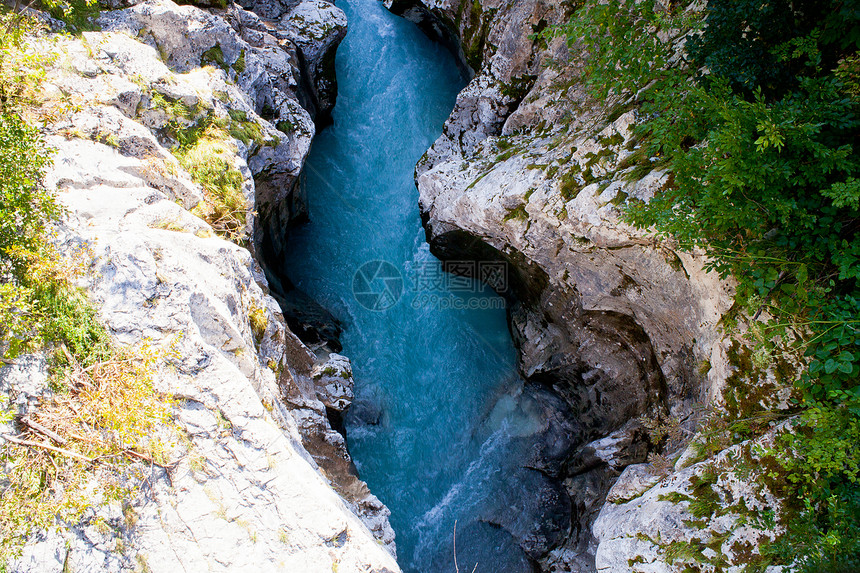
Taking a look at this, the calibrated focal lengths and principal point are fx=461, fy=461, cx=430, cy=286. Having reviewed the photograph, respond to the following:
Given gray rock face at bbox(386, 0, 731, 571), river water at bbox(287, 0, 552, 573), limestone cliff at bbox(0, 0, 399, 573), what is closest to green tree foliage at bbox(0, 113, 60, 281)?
limestone cliff at bbox(0, 0, 399, 573)

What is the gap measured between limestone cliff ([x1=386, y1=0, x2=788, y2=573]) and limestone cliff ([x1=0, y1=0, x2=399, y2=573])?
4341 mm

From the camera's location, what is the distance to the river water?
36.5ft

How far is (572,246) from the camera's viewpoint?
8.88m

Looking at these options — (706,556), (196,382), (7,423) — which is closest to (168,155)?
(196,382)

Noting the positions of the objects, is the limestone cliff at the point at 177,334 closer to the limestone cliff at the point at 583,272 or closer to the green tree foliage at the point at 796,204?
the limestone cliff at the point at 583,272

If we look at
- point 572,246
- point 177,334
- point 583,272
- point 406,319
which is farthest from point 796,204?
point 406,319

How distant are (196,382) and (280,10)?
1199cm

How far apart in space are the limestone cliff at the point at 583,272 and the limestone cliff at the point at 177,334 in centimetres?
434

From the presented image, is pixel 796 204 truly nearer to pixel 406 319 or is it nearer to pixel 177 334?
pixel 177 334

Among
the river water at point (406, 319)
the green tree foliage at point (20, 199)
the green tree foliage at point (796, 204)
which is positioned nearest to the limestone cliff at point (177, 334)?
the green tree foliage at point (20, 199)

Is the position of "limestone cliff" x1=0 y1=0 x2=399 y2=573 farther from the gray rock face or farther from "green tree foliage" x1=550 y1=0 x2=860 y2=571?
"green tree foliage" x1=550 y1=0 x2=860 y2=571

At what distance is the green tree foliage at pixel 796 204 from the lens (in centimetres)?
472

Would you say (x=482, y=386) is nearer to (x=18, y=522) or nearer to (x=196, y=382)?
(x=196, y=382)

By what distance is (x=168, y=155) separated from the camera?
7250 millimetres
